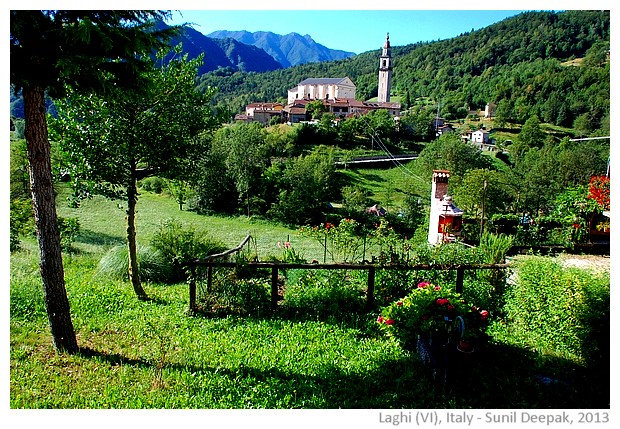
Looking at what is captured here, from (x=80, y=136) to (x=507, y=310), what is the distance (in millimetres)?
5982

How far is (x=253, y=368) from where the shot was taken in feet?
13.6

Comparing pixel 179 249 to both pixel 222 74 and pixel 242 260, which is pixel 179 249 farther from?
pixel 222 74

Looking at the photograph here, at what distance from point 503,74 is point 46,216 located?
97.4 m

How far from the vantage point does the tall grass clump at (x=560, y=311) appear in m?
3.77

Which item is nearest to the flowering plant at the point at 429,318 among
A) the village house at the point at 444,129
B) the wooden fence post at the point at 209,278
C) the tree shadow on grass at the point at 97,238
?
the wooden fence post at the point at 209,278

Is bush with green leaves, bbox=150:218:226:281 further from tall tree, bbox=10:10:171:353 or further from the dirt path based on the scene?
the dirt path

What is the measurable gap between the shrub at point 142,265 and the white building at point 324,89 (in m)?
91.6

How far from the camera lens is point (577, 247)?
9.36 meters

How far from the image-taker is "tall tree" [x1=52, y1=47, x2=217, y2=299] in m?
5.91

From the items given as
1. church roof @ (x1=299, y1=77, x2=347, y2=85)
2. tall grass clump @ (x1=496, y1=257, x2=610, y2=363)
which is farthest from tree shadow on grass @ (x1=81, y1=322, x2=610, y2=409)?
church roof @ (x1=299, y1=77, x2=347, y2=85)

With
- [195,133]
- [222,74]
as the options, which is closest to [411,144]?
[195,133]

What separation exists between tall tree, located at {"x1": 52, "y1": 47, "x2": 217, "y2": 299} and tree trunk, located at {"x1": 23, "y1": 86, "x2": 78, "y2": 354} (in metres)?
1.97

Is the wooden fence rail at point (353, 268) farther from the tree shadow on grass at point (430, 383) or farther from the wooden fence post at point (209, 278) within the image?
the tree shadow on grass at point (430, 383)
